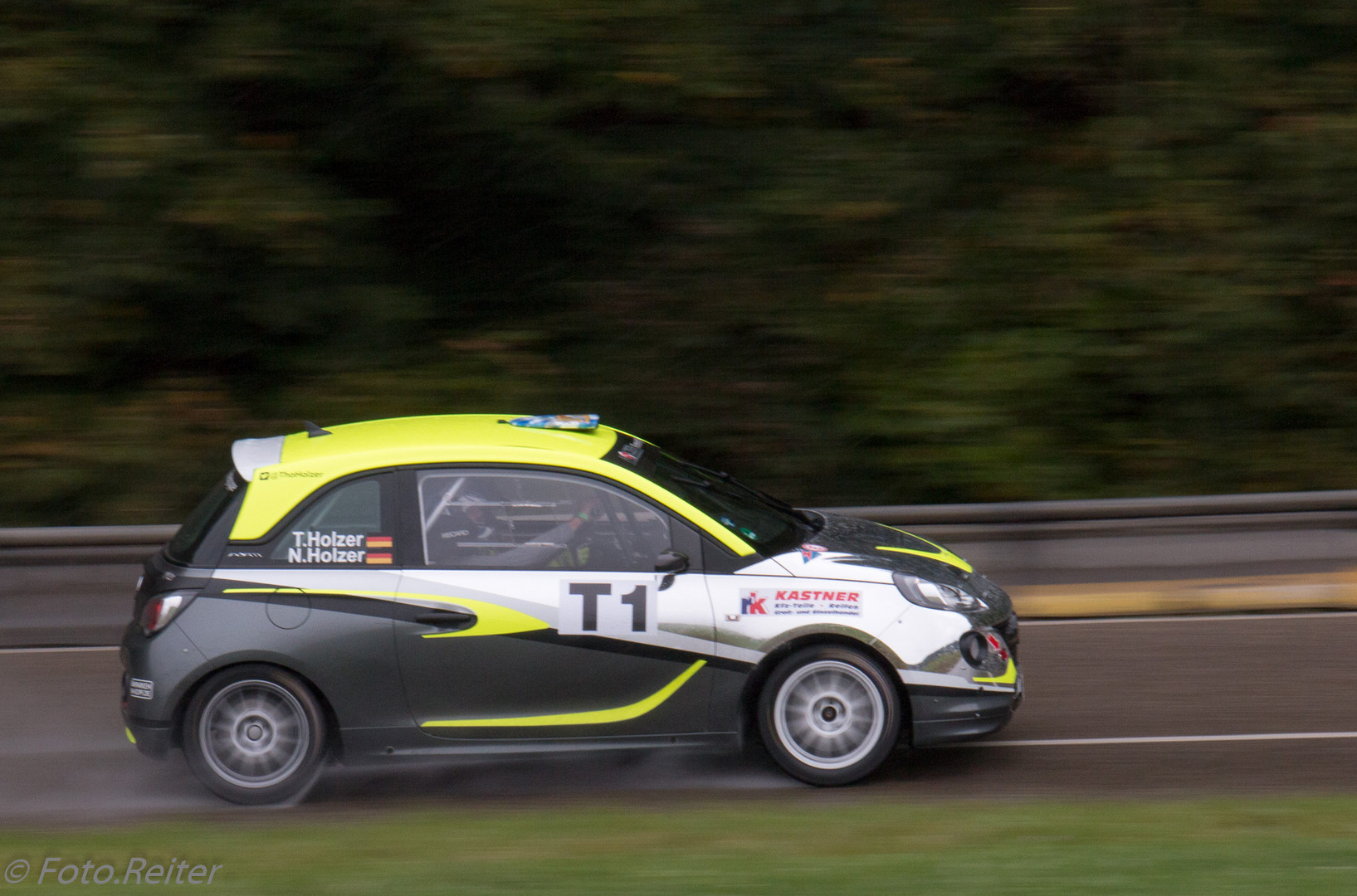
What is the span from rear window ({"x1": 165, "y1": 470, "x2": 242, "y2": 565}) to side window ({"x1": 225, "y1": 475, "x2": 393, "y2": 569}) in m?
0.18

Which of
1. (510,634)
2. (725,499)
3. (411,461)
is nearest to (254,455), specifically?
(411,461)

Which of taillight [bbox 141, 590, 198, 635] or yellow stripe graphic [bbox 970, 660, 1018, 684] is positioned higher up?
taillight [bbox 141, 590, 198, 635]

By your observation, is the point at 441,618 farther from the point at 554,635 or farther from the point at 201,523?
the point at 201,523

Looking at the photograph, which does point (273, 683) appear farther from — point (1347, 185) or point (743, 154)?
point (1347, 185)

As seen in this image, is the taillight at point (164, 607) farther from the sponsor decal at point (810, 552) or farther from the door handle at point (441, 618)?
the sponsor decal at point (810, 552)

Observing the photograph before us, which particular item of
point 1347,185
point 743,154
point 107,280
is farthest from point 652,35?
point 1347,185

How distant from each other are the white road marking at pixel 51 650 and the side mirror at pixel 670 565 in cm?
452

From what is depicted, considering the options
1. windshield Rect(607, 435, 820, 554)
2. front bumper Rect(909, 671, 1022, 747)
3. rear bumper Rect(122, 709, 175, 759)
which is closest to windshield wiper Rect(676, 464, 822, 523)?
windshield Rect(607, 435, 820, 554)

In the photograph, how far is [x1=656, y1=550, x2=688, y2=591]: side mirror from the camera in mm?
5934

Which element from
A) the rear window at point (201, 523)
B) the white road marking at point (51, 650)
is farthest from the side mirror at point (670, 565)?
the white road marking at point (51, 650)

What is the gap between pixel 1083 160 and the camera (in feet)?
40.1

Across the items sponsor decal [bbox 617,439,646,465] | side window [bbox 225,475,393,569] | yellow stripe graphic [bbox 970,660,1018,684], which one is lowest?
yellow stripe graphic [bbox 970,660,1018,684]

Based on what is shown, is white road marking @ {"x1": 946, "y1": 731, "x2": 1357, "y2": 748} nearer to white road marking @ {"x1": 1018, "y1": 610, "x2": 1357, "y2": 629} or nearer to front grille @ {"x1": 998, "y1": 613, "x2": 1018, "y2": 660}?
front grille @ {"x1": 998, "y1": 613, "x2": 1018, "y2": 660}

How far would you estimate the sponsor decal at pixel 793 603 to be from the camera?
6.01 metres
